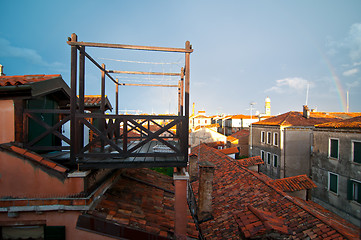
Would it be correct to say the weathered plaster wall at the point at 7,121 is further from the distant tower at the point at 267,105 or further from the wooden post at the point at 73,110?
the distant tower at the point at 267,105

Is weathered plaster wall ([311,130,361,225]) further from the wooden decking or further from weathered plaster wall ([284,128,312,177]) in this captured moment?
the wooden decking

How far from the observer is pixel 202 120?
6053cm

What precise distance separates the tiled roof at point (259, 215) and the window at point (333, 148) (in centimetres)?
700

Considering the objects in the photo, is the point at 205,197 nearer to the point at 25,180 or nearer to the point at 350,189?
the point at 25,180

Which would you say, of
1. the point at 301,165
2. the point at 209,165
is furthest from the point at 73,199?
the point at 301,165

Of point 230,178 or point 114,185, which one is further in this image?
point 230,178

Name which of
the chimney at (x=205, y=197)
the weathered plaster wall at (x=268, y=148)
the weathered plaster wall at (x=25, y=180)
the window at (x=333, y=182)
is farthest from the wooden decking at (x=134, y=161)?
the weathered plaster wall at (x=268, y=148)

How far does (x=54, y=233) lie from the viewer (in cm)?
326

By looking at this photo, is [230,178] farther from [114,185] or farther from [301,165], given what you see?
[301,165]

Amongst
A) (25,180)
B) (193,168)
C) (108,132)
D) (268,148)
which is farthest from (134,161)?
(268,148)

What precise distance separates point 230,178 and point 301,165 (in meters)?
13.9

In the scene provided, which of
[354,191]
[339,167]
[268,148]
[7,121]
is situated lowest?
[354,191]

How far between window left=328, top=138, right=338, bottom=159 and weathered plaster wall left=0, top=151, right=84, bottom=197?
1727 centimetres

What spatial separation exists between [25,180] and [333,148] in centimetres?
1819
